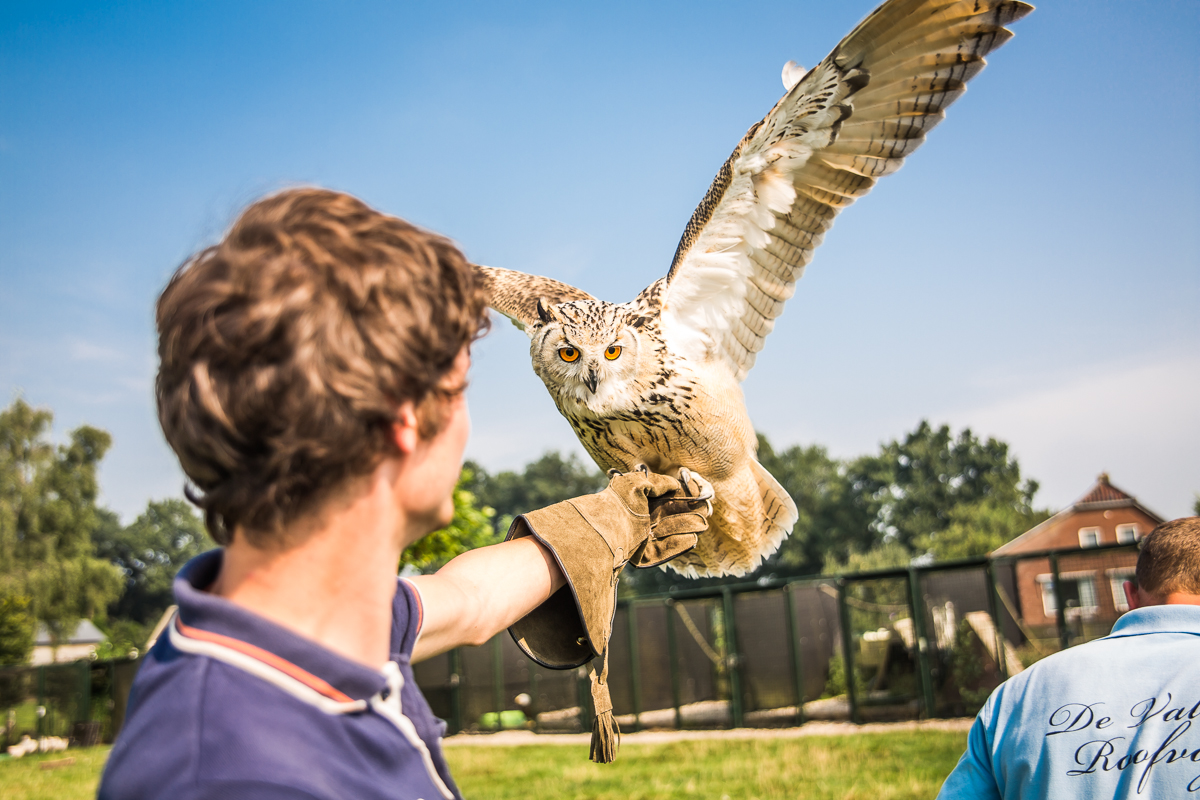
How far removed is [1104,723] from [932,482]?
232 ft

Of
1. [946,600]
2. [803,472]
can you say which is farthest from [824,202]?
[803,472]

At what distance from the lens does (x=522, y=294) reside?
11.6 ft

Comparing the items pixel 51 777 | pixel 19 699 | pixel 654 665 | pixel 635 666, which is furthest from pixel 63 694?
pixel 654 665

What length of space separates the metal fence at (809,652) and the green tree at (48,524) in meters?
22.4

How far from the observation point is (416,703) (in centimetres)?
125

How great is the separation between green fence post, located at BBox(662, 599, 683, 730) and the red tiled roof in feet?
119

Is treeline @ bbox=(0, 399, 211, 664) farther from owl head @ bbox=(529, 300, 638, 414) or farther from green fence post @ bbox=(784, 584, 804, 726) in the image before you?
owl head @ bbox=(529, 300, 638, 414)

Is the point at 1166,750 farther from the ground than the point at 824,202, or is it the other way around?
the point at 824,202

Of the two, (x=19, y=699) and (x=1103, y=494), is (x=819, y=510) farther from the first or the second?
(x=19, y=699)

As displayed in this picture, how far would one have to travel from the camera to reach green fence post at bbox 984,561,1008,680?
11898 mm

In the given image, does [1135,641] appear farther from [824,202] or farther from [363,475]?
[363,475]

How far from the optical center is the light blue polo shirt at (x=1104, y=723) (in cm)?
209

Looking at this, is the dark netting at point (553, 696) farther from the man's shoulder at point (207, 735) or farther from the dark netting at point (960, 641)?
the man's shoulder at point (207, 735)

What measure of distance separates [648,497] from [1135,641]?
1.40m
